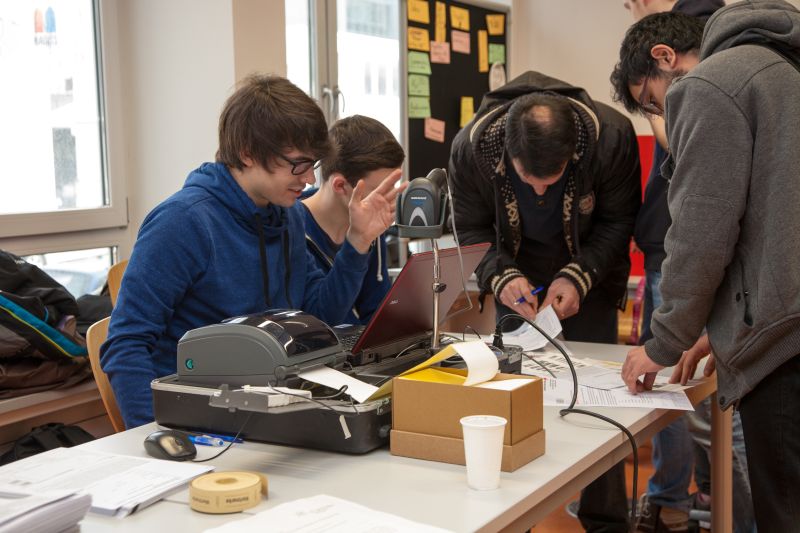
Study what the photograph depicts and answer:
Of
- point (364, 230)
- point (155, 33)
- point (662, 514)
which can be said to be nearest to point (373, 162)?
point (364, 230)

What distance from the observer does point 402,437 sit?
4.36ft

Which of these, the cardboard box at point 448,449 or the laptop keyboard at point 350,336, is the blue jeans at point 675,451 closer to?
the laptop keyboard at point 350,336

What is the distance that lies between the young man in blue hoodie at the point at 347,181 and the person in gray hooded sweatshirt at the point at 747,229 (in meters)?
0.75

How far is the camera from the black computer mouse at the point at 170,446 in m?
1.31

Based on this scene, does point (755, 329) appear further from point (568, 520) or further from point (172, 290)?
point (568, 520)

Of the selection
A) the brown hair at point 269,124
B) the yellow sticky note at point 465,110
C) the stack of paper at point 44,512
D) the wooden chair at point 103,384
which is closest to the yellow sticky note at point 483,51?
the yellow sticky note at point 465,110

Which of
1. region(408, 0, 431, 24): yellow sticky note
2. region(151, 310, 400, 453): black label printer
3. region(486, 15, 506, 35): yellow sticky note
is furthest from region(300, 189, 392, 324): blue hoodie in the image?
region(486, 15, 506, 35): yellow sticky note

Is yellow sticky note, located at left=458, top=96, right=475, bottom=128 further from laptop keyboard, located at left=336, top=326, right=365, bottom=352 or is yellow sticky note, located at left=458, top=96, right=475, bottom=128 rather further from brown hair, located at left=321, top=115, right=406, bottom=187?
laptop keyboard, located at left=336, top=326, right=365, bottom=352

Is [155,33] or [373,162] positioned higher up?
[155,33]

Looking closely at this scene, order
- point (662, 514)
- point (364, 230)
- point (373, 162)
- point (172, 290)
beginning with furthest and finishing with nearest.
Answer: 1. point (662, 514)
2. point (373, 162)
3. point (364, 230)
4. point (172, 290)

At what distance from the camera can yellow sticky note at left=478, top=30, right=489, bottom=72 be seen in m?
4.56

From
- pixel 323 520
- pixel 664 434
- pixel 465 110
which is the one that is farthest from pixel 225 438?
pixel 465 110

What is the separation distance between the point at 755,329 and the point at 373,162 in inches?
38.2

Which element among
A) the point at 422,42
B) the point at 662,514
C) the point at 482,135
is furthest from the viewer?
the point at 422,42
